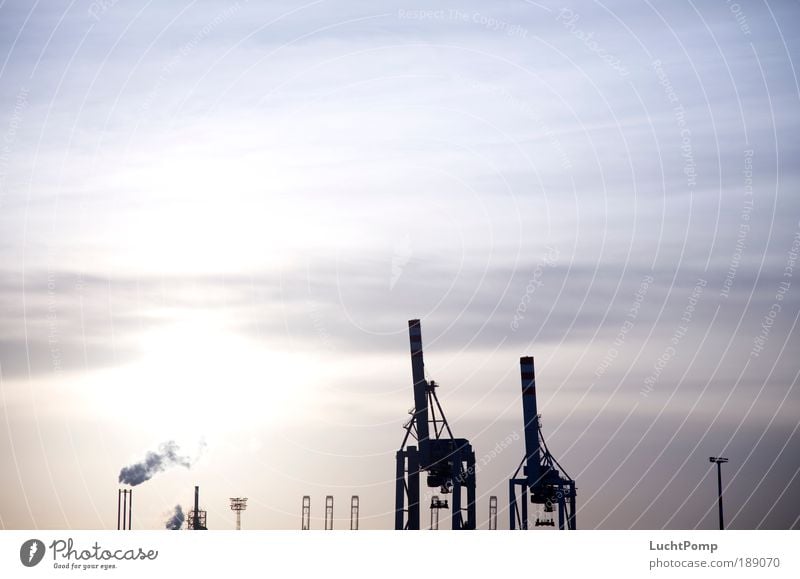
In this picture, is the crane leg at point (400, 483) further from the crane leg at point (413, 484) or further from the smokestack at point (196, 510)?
the smokestack at point (196, 510)

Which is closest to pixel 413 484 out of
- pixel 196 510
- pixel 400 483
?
pixel 400 483

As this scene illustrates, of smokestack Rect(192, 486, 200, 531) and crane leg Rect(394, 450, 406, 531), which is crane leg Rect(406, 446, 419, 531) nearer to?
crane leg Rect(394, 450, 406, 531)

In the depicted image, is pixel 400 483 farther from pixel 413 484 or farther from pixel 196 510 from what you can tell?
pixel 196 510

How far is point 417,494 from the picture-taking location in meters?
139

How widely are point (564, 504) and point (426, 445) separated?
704 inches

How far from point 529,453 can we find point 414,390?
1448cm
